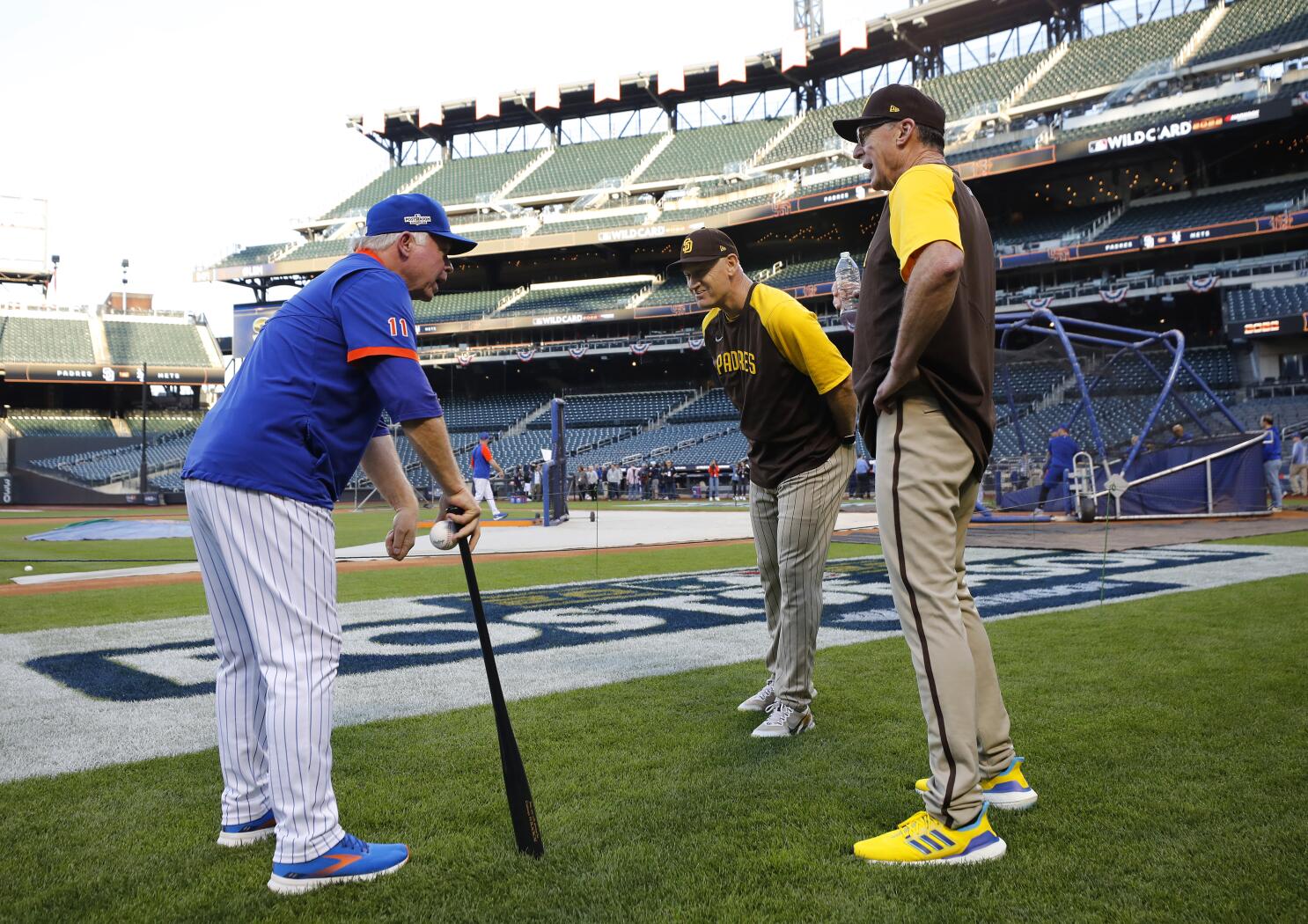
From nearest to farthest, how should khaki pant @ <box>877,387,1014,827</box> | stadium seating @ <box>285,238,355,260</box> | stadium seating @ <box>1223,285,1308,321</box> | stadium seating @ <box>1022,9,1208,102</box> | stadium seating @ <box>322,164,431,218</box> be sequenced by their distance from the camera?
khaki pant @ <box>877,387,1014,827</box>
stadium seating @ <box>1223,285,1308,321</box>
stadium seating @ <box>1022,9,1208,102</box>
stadium seating @ <box>285,238,355,260</box>
stadium seating @ <box>322,164,431,218</box>

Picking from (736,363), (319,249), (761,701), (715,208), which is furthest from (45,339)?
(761,701)

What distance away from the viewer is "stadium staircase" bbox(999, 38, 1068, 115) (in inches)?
1704

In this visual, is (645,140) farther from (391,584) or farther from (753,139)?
(391,584)

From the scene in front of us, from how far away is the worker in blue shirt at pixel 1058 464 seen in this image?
1678 centimetres

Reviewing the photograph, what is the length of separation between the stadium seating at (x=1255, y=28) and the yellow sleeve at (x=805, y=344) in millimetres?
41728

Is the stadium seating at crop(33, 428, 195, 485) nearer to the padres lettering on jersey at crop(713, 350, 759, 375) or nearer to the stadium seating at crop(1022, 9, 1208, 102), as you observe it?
the stadium seating at crop(1022, 9, 1208, 102)

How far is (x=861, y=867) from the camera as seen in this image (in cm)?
254

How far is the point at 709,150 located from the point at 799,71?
19.8 feet

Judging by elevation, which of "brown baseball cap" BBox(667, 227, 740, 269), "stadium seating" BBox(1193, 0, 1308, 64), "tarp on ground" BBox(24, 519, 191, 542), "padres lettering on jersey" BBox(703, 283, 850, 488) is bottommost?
"tarp on ground" BBox(24, 519, 191, 542)

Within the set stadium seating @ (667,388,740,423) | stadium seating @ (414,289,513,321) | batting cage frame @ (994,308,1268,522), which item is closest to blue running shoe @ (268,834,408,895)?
batting cage frame @ (994,308,1268,522)

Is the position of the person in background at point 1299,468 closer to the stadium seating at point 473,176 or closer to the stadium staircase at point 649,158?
the stadium staircase at point 649,158

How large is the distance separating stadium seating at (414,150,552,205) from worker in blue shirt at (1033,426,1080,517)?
43660mm

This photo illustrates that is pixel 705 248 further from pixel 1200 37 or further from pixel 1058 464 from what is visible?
pixel 1200 37

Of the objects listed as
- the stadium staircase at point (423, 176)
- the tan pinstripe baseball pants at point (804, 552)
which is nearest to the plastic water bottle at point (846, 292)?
the tan pinstripe baseball pants at point (804, 552)
